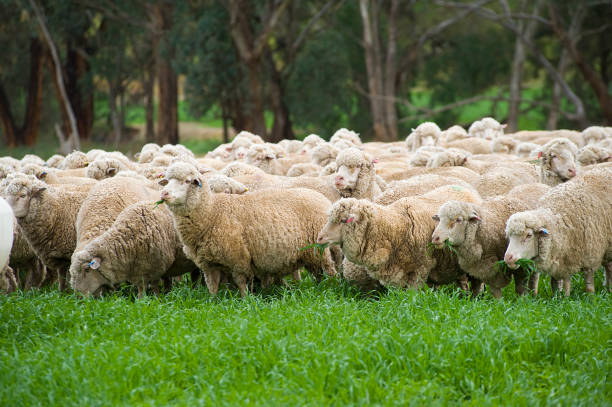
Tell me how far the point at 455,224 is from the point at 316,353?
1.96 metres

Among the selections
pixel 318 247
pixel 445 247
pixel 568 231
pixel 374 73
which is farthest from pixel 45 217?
pixel 374 73

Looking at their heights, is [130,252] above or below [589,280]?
above

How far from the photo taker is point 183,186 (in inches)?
264

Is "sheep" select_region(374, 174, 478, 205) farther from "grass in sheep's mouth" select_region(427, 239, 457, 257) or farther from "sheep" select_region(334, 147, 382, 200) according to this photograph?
"grass in sheep's mouth" select_region(427, 239, 457, 257)

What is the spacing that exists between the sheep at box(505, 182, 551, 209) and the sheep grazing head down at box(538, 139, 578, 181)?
0.91 meters

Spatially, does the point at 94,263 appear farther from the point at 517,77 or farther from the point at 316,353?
the point at 517,77

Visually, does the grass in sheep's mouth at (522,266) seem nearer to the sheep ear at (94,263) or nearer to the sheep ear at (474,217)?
the sheep ear at (474,217)

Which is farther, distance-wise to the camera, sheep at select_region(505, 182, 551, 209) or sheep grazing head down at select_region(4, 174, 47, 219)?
sheep grazing head down at select_region(4, 174, 47, 219)

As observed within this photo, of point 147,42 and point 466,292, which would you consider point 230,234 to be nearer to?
point 466,292

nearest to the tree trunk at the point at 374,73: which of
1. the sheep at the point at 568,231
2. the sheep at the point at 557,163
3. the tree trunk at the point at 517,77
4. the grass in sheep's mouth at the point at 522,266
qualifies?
the tree trunk at the point at 517,77

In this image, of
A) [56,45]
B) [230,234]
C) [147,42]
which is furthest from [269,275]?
[147,42]

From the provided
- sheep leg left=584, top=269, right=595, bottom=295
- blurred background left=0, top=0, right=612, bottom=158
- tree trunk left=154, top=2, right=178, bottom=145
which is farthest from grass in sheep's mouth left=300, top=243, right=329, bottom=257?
tree trunk left=154, top=2, right=178, bottom=145

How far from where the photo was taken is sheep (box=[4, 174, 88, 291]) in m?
7.88

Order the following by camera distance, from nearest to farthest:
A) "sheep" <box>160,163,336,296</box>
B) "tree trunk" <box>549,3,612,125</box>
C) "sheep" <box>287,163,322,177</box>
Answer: "sheep" <box>160,163,336,296</box> < "sheep" <box>287,163,322,177</box> < "tree trunk" <box>549,3,612,125</box>
